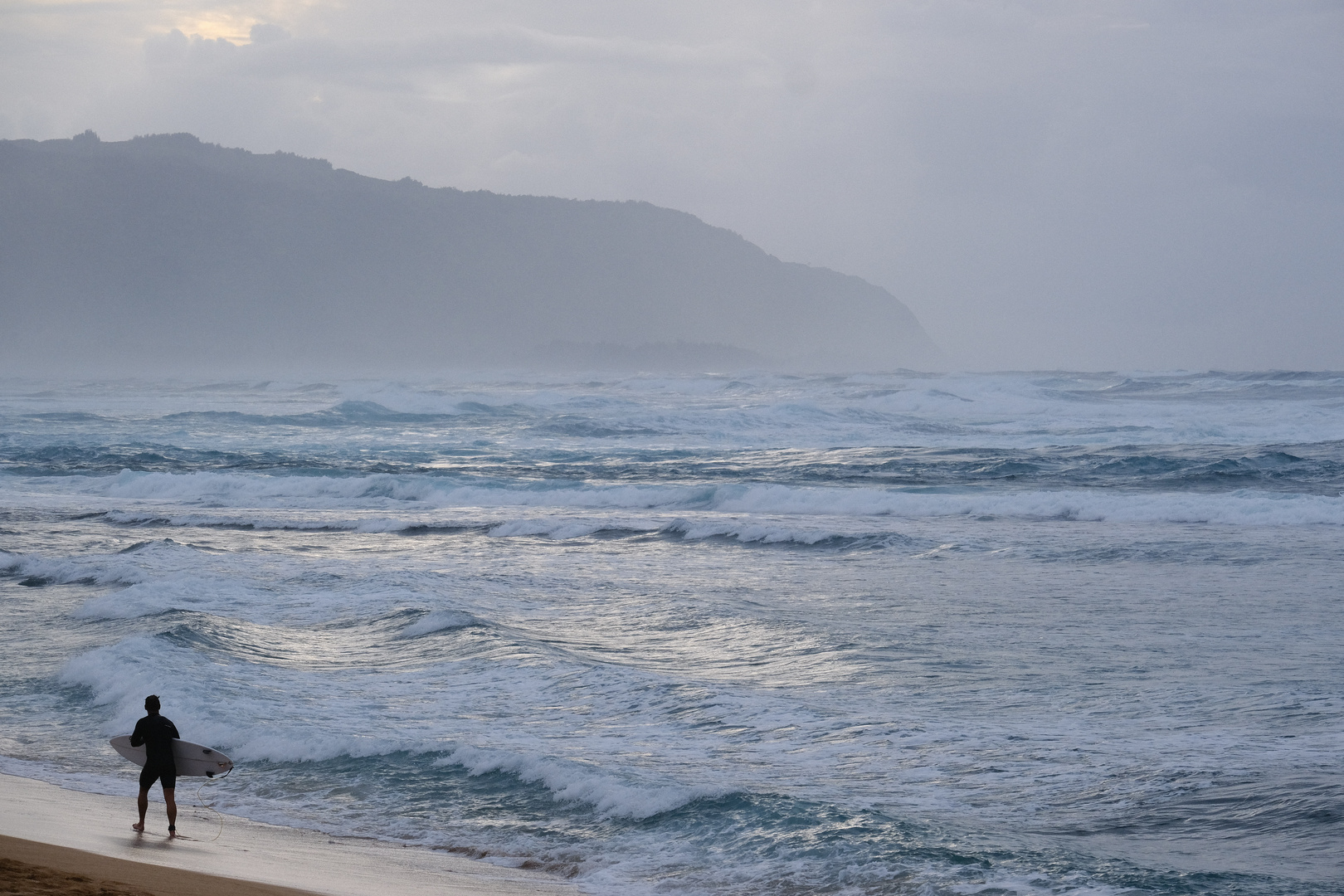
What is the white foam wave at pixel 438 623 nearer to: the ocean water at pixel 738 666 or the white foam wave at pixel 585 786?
the ocean water at pixel 738 666

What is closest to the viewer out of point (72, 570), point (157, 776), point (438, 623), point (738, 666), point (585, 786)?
point (157, 776)

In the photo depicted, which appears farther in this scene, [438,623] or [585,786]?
[438,623]

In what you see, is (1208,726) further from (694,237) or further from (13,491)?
(694,237)

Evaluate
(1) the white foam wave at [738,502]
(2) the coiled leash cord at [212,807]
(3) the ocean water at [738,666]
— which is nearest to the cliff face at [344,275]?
(1) the white foam wave at [738,502]

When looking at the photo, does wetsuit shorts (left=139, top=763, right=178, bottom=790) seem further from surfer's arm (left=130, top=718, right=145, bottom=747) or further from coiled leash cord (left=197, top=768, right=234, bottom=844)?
coiled leash cord (left=197, top=768, right=234, bottom=844)

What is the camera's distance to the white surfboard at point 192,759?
6.50 metres

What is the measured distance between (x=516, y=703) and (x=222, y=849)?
2.95 m

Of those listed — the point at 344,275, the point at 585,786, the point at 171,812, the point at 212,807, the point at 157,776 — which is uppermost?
the point at 344,275

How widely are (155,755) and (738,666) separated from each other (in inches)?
189

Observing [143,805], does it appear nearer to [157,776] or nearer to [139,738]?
[157,776]

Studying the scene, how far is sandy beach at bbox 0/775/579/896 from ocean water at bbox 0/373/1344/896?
31 cm

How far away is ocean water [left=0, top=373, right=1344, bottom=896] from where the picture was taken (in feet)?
19.9

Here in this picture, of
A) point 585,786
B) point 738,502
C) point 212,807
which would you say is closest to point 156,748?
point 212,807

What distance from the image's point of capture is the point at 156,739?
6.42 meters
